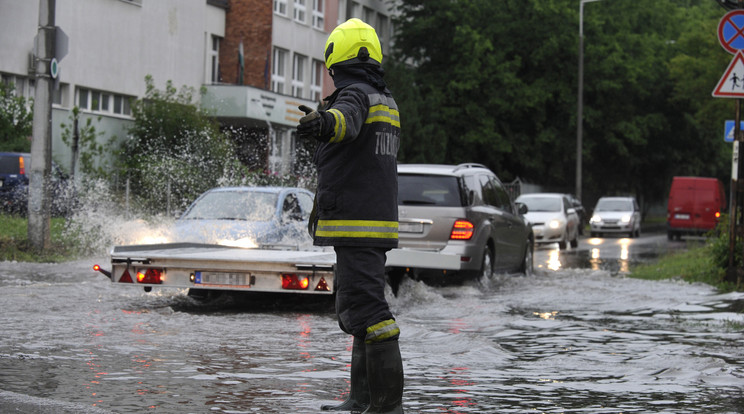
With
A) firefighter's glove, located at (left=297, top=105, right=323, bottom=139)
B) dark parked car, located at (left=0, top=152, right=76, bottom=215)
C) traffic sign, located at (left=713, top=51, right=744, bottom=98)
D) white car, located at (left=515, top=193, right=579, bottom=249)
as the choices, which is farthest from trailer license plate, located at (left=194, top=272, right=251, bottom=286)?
white car, located at (left=515, top=193, right=579, bottom=249)

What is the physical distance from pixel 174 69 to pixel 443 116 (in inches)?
661

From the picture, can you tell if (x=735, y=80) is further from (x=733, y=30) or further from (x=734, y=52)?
(x=733, y=30)

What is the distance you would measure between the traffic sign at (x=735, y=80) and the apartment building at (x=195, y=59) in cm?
1602

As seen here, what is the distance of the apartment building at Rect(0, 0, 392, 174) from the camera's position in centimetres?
3219

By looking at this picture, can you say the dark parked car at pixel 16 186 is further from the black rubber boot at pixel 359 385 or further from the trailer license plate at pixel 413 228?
the black rubber boot at pixel 359 385

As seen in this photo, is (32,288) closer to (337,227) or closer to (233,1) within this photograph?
(337,227)

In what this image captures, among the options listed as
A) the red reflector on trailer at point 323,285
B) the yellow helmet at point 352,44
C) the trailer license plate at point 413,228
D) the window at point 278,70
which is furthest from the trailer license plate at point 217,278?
the window at point 278,70

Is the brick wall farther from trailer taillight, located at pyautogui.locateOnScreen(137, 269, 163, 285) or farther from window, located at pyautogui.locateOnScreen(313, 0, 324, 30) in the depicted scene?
trailer taillight, located at pyautogui.locateOnScreen(137, 269, 163, 285)

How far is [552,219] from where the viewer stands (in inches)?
1196

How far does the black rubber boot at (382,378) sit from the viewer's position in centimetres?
554

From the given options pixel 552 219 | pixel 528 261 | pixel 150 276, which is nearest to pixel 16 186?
pixel 552 219

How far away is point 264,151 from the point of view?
145 feet

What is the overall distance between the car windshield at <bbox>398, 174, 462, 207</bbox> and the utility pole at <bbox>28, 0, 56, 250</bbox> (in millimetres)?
5952

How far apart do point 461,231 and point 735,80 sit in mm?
3809
